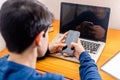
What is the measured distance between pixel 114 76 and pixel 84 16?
42 centimetres

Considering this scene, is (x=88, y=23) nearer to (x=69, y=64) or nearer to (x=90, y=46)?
(x=90, y=46)

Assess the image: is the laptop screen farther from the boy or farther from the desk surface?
the boy

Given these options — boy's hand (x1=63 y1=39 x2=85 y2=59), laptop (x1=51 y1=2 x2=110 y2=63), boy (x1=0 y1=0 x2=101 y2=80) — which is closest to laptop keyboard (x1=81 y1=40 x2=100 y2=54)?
laptop (x1=51 y1=2 x2=110 y2=63)

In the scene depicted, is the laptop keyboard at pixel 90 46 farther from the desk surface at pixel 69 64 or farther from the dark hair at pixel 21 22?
the dark hair at pixel 21 22

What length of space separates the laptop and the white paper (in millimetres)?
85

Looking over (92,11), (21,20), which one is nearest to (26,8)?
(21,20)

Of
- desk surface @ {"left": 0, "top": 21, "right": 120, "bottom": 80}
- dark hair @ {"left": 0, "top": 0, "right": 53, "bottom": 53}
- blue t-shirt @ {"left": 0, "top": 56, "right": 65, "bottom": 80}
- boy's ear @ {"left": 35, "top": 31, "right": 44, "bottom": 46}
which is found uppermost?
dark hair @ {"left": 0, "top": 0, "right": 53, "bottom": 53}

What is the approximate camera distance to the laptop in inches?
46.0

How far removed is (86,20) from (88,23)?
23mm

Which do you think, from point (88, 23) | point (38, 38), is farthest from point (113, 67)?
point (38, 38)

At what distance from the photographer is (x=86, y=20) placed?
4.03 ft

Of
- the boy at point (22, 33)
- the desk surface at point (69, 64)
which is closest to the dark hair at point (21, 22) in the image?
the boy at point (22, 33)

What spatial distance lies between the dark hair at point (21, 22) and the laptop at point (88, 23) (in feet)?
1.48

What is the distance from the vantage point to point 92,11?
46.8 inches
